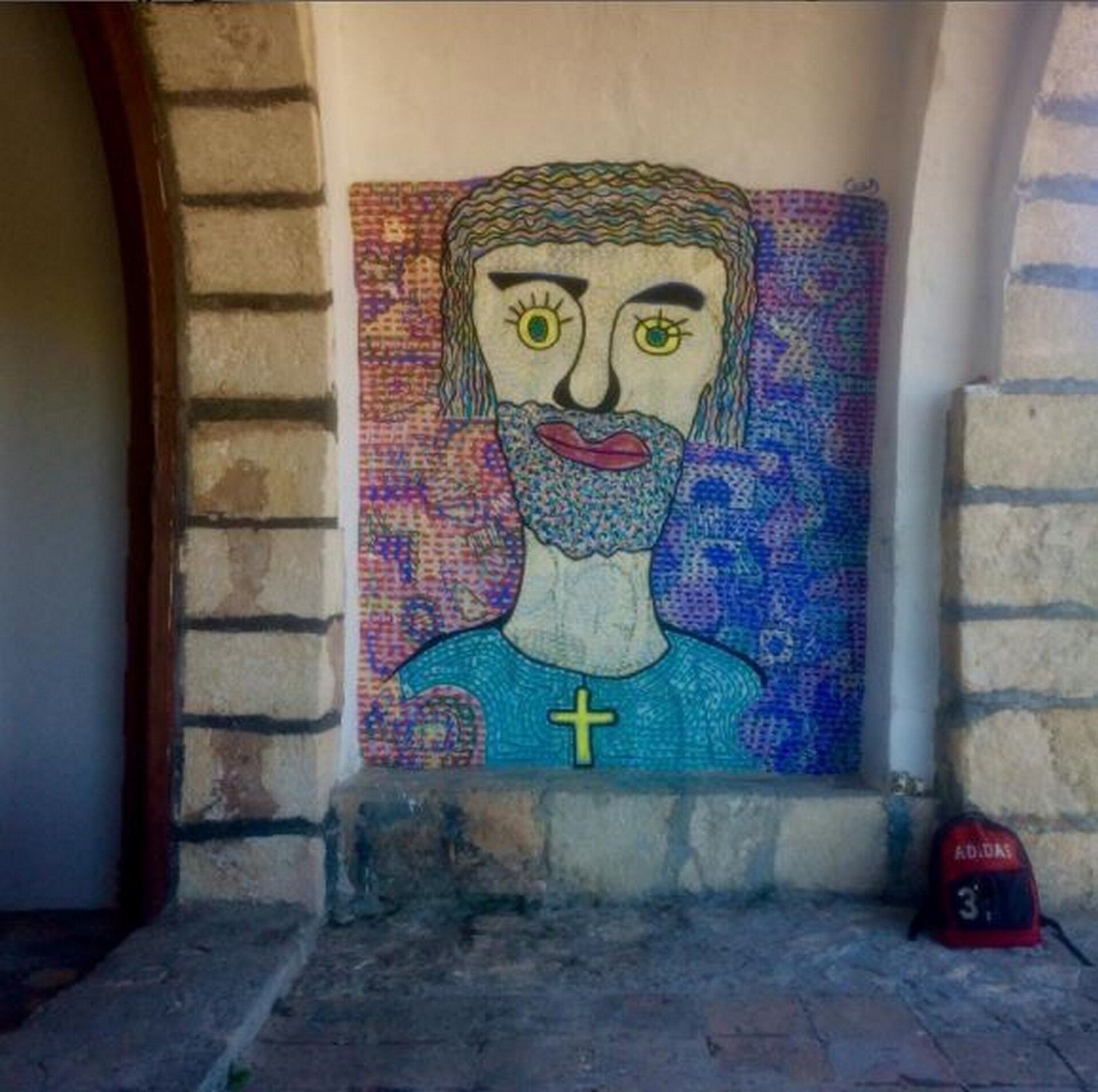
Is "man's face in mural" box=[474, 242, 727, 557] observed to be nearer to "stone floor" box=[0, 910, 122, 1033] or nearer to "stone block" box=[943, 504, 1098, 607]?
"stone block" box=[943, 504, 1098, 607]

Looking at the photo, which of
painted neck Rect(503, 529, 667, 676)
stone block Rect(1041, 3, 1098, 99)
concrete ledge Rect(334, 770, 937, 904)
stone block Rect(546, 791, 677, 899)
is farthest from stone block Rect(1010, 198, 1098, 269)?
stone block Rect(546, 791, 677, 899)

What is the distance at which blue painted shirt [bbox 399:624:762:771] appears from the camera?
12.7 ft

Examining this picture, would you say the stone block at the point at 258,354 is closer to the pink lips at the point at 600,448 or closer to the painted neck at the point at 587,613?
the pink lips at the point at 600,448

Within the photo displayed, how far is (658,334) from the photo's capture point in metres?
3.82

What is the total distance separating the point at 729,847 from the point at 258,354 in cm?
187

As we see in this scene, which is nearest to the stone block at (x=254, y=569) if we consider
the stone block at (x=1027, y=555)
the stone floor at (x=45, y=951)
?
the stone floor at (x=45, y=951)

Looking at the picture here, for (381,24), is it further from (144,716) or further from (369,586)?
(144,716)

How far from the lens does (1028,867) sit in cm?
341

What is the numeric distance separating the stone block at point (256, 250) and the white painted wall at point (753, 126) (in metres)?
0.11

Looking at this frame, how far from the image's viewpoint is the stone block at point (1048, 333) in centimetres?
353

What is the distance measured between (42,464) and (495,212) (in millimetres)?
1515

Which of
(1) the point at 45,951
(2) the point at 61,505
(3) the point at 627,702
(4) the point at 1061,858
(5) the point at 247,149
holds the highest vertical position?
(5) the point at 247,149

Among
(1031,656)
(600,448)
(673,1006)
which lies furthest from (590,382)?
(673,1006)

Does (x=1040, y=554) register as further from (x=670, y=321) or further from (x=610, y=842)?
(x=610, y=842)
